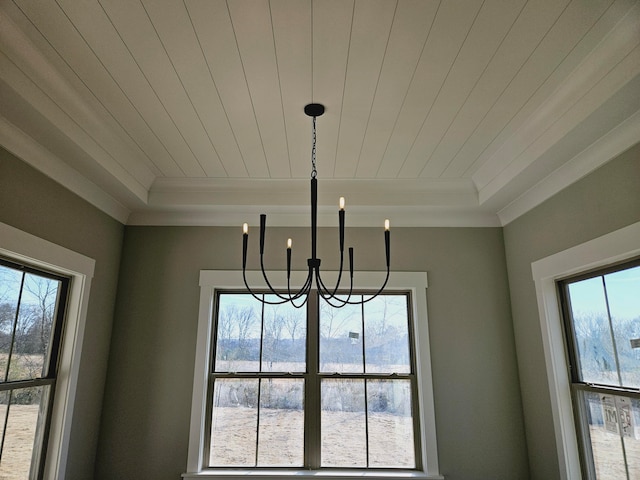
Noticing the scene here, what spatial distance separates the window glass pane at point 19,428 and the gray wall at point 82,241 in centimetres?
27

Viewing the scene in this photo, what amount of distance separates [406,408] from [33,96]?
9.56 feet

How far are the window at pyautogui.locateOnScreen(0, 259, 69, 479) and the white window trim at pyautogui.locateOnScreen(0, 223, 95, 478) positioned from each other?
4 cm

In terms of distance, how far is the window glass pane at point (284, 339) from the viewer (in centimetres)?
313

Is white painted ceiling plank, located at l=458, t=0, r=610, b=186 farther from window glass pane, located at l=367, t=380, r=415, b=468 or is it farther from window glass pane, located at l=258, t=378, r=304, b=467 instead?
window glass pane, located at l=258, t=378, r=304, b=467

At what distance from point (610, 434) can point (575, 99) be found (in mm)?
1739

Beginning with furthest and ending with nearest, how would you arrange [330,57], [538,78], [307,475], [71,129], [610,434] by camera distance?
[307,475], [610,434], [71,129], [538,78], [330,57]

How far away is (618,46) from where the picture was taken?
1.62 metres

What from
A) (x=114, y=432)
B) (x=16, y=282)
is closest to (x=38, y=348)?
(x=16, y=282)

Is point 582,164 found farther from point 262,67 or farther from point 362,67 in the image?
point 262,67

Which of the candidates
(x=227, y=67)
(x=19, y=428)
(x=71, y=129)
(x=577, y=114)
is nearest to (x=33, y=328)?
(x=19, y=428)

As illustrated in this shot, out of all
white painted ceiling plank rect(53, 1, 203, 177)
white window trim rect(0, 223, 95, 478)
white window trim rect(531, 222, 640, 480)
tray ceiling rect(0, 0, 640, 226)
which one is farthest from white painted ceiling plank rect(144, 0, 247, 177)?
white window trim rect(531, 222, 640, 480)

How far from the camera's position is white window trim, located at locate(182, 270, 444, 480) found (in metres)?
2.84

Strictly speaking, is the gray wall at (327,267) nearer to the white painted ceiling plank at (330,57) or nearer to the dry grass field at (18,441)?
the dry grass field at (18,441)

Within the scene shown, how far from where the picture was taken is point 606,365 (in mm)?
2236
